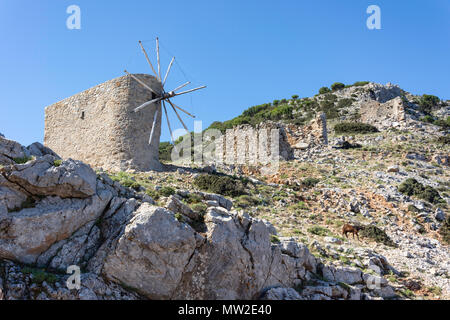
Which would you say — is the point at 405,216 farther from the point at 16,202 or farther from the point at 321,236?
the point at 16,202

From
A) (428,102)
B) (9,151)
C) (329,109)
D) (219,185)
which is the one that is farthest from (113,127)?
(428,102)

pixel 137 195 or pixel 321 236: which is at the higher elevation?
pixel 137 195

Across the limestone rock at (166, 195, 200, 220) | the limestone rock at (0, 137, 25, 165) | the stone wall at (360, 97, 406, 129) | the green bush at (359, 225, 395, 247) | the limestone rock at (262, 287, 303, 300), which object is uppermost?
the stone wall at (360, 97, 406, 129)

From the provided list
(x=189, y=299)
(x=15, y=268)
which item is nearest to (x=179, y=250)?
(x=189, y=299)

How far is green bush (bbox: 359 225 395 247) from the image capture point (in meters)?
13.4

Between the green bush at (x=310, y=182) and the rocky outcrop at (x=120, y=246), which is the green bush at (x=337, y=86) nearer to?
the green bush at (x=310, y=182)

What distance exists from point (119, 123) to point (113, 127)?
36cm

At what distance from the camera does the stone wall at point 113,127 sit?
53.9 ft

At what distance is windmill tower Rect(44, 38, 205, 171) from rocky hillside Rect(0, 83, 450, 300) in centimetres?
172

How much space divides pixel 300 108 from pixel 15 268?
42.6 metres

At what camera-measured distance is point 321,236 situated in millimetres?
13078

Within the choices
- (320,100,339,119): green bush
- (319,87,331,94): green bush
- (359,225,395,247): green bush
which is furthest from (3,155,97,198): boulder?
(319,87,331,94): green bush

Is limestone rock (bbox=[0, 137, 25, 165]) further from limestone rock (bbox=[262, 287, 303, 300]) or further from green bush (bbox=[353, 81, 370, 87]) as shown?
green bush (bbox=[353, 81, 370, 87])

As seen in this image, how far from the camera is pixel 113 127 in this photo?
1672 centimetres
